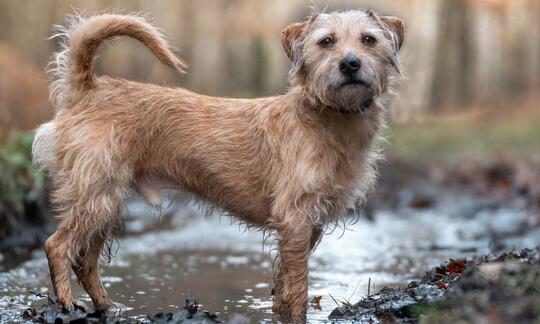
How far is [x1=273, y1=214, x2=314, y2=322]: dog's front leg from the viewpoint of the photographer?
526 cm

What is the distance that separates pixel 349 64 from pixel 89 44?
6.02 feet

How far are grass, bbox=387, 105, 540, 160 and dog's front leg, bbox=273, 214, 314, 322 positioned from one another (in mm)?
10789

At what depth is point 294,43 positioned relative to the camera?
555 cm

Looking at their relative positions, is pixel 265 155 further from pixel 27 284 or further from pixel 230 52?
pixel 230 52

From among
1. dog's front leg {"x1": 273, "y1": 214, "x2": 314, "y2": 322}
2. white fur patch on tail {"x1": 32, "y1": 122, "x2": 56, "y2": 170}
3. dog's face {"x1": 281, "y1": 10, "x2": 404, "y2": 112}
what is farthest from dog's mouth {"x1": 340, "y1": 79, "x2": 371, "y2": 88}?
white fur patch on tail {"x1": 32, "y1": 122, "x2": 56, "y2": 170}

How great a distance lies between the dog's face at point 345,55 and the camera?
16.7 ft

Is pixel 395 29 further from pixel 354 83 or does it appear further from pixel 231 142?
pixel 231 142

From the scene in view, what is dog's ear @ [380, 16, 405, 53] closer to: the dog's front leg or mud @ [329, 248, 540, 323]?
the dog's front leg

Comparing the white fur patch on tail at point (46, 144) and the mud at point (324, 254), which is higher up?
the white fur patch on tail at point (46, 144)

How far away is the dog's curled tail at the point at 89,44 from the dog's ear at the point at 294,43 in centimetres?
74

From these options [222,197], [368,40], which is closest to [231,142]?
[222,197]

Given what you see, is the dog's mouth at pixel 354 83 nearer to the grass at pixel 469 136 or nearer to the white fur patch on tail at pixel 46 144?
the white fur patch on tail at pixel 46 144

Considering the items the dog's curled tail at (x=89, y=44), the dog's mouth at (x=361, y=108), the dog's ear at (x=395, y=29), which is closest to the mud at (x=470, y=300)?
the dog's mouth at (x=361, y=108)

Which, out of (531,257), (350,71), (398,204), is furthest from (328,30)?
(398,204)
